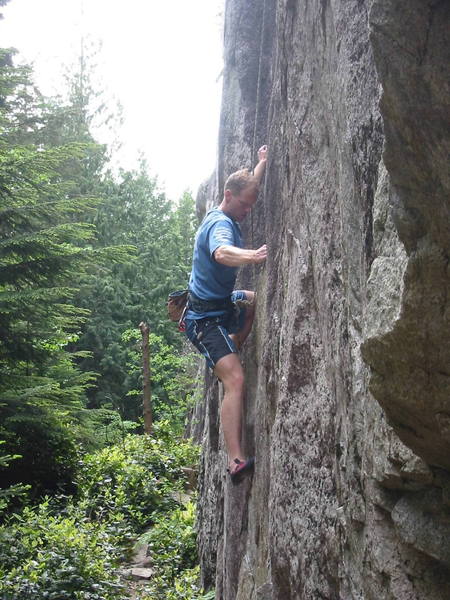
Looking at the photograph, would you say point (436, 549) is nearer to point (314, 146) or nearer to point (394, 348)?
point (394, 348)

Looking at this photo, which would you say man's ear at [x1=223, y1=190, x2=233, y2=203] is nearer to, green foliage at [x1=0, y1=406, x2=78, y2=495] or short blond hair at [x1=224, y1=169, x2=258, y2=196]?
short blond hair at [x1=224, y1=169, x2=258, y2=196]

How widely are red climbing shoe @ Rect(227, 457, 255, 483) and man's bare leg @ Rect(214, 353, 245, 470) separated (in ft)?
0.14

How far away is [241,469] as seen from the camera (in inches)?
233

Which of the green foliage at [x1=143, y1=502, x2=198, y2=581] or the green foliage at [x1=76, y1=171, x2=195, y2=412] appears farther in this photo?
the green foliage at [x1=76, y1=171, x2=195, y2=412]

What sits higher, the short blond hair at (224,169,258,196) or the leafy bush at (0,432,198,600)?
the short blond hair at (224,169,258,196)

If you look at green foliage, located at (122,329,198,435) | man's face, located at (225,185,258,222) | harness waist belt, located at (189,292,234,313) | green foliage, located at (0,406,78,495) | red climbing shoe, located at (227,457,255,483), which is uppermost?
green foliage, located at (122,329,198,435)

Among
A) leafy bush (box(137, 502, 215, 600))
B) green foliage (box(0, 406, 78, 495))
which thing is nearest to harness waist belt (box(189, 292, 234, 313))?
leafy bush (box(137, 502, 215, 600))

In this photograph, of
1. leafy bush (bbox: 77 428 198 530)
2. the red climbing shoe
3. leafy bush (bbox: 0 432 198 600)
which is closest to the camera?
the red climbing shoe

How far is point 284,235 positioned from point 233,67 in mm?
3157

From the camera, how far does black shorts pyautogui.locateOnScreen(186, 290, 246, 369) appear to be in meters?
6.14

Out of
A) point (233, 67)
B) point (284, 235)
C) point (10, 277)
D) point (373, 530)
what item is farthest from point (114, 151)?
point (373, 530)

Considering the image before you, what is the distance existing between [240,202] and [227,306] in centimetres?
96

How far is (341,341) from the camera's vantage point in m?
3.73

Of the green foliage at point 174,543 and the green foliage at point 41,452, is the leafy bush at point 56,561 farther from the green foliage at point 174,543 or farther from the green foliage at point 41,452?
the green foliage at point 41,452
